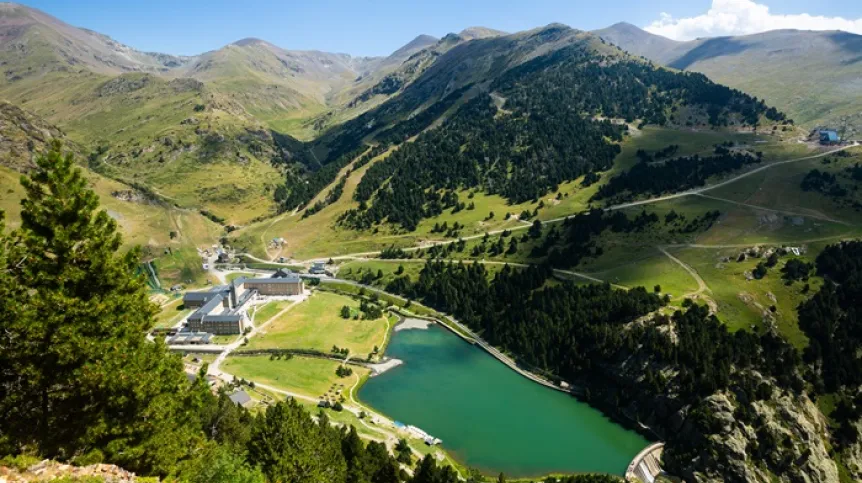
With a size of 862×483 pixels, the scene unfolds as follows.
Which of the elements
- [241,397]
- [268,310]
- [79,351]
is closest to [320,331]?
[268,310]

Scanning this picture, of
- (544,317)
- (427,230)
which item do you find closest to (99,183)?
(427,230)

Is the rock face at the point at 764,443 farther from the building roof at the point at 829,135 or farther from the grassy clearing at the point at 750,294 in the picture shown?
the building roof at the point at 829,135

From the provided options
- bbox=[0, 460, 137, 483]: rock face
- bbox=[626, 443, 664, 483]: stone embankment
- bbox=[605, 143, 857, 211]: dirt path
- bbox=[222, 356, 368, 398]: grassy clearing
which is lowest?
bbox=[626, 443, 664, 483]: stone embankment

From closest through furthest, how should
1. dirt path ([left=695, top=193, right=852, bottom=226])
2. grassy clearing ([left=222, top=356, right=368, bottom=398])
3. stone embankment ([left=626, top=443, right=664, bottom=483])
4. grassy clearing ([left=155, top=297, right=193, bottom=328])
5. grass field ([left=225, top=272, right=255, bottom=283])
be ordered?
1. stone embankment ([left=626, top=443, right=664, bottom=483])
2. grassy clearing ([left=222, top=356, right=368, bottom=398])
3. grassy clearing ([left=155, top=297, right=193, bottom=328])
4. dirt path ([left=695, top=193, right=852, bottom=226])
5. grass field ([left=225, top=272, right=255, bottom=283])

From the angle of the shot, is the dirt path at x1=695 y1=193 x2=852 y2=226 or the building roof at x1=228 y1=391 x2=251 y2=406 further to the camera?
the dirt path at x1=695 y1=193 x2=852 y2=226

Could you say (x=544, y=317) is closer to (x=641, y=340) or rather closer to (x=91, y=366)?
(x=641, y=340)

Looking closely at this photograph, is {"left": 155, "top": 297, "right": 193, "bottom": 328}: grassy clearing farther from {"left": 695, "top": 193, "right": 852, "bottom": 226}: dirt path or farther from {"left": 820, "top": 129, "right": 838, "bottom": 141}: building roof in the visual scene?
{"left": 820, "top": 129, "right": 838, "bottom": 141}: building roof

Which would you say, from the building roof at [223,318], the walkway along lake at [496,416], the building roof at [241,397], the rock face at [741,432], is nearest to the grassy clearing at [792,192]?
the rock face at [741,432]

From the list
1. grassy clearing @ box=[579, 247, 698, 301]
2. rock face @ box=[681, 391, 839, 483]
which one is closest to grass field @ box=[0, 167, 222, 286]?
grassy clearing @ box=[579, 247, 698, 301]
